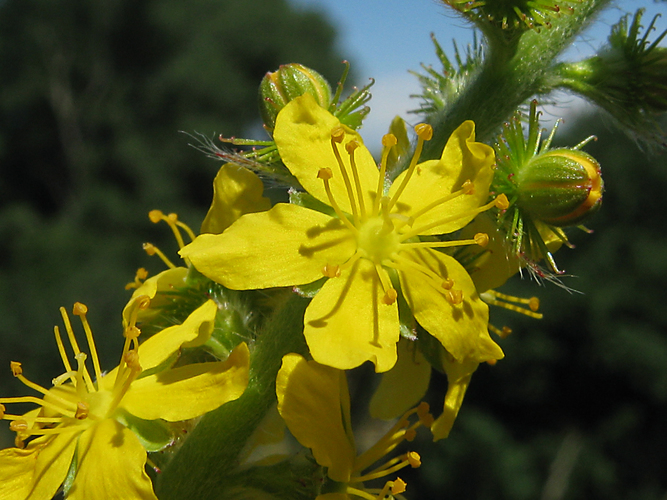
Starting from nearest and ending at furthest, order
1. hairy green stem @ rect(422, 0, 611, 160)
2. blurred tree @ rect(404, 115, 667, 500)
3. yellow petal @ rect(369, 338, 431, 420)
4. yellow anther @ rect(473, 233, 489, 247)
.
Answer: yellow anther @ rect(473, 233, 489, 247) → hairy green stem @ rect(422, 0, 611, 160) → yellow petal @ rect(369, 338, 431, 420) → blurred tree @ rect(404, 115, 667, 500)

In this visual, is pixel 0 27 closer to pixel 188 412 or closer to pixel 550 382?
pixel 550 382

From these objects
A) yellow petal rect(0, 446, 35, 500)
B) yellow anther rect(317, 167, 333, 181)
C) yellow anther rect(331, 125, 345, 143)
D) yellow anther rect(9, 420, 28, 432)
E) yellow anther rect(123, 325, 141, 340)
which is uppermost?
yellow anther rect(331, 125, 345, 143)

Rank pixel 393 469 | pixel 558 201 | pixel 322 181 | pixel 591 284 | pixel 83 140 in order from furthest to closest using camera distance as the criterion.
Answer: pixel 83 140
pixel 591 284
pixel 393 469
pixel 322 181
pixel 558 201

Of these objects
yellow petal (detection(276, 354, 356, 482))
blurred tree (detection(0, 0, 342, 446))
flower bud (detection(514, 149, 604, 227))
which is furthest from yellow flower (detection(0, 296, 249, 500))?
blurred tree (detection(0, 0, 342, 446))

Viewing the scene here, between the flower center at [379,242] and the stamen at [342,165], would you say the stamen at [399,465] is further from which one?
the stamen at [342,165]

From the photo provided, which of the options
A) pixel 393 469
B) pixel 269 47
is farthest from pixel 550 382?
pixel 269 47

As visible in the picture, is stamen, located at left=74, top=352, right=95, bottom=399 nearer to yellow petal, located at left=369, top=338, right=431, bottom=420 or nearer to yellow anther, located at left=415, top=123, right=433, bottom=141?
yellow petal, located at left=369, top=338, right=431, bottom=420

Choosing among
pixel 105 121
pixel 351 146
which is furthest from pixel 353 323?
pixel 105 121
